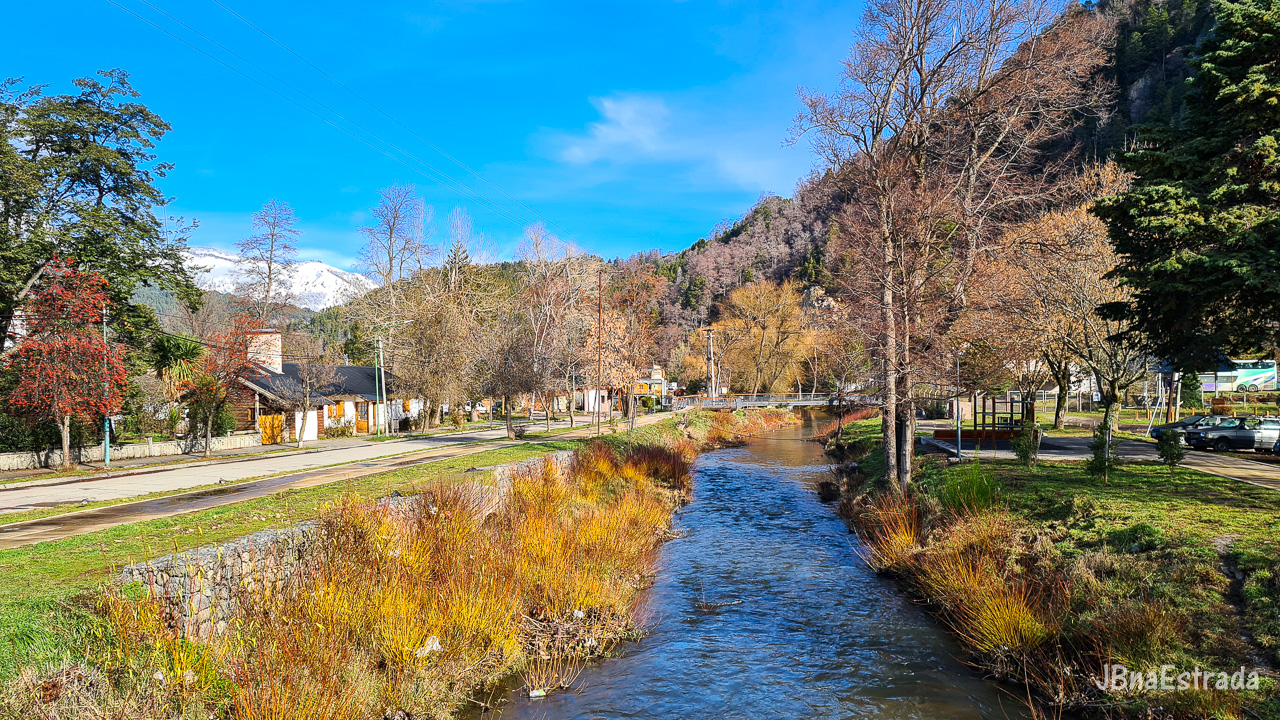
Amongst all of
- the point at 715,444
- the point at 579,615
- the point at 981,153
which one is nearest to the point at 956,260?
the point at 981,153

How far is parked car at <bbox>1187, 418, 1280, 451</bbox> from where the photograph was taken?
21.6 m

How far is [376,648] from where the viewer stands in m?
7.01

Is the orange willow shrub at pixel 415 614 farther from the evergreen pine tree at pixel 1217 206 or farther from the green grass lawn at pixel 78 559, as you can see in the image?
the evergreen pine tree at pixel 1217 206

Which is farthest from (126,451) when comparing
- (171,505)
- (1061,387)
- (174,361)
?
(1061,387)

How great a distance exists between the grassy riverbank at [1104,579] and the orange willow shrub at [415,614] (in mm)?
5247

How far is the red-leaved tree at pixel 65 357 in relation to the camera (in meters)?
22.3

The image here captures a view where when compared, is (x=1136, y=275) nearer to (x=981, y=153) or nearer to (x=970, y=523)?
(x=970, y=523)

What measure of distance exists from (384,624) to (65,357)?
23.7 m

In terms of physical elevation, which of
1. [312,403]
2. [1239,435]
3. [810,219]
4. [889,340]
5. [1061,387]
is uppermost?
[810,219]

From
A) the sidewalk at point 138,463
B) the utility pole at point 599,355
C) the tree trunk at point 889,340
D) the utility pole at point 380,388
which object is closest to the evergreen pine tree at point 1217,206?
the tree trunk at point 889,340

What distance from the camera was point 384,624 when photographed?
7074 millimetres

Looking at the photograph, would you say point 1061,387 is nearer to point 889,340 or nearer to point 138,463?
point 889,340

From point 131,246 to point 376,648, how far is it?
102 ft

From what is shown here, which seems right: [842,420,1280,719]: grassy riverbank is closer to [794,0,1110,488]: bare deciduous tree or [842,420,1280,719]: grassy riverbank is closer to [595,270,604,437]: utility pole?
[794,0,1110,488]: bare deciduous tree
